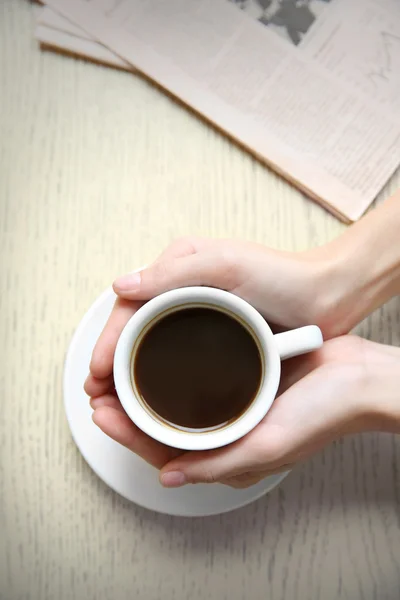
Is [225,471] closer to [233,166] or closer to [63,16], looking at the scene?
[233,166]

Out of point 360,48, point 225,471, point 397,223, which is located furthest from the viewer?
point 360,48

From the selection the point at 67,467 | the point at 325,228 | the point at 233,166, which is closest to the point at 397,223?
the point at 325,228

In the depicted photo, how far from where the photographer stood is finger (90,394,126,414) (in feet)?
1.76

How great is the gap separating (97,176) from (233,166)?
164 mm

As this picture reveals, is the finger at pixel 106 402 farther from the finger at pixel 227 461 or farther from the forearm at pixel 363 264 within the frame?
the forearm at pixel 363 264

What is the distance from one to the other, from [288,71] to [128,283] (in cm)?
36

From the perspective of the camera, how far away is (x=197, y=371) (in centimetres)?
54

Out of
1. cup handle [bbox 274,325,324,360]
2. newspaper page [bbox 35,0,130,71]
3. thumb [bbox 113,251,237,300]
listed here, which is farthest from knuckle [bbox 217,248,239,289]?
newspaper page [bbox 35,0,130,71]

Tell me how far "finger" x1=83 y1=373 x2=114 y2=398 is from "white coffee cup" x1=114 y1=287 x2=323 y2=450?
1.9 inches

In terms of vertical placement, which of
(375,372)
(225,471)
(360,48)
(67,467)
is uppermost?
(360,48)

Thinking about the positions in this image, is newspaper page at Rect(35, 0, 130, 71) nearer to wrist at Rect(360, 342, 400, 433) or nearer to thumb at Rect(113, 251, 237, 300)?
thumb at Rect(113, 251, 237, 300)

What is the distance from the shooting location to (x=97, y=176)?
2.19 ft

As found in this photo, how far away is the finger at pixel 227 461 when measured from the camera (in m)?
0.49

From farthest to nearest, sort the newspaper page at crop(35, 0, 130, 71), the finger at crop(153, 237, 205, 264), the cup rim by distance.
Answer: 1. the newspaper page at crop(35, 0, 130, 71)
2. the finger at crop(153, 237, 205, 264)
3. the cup rim
